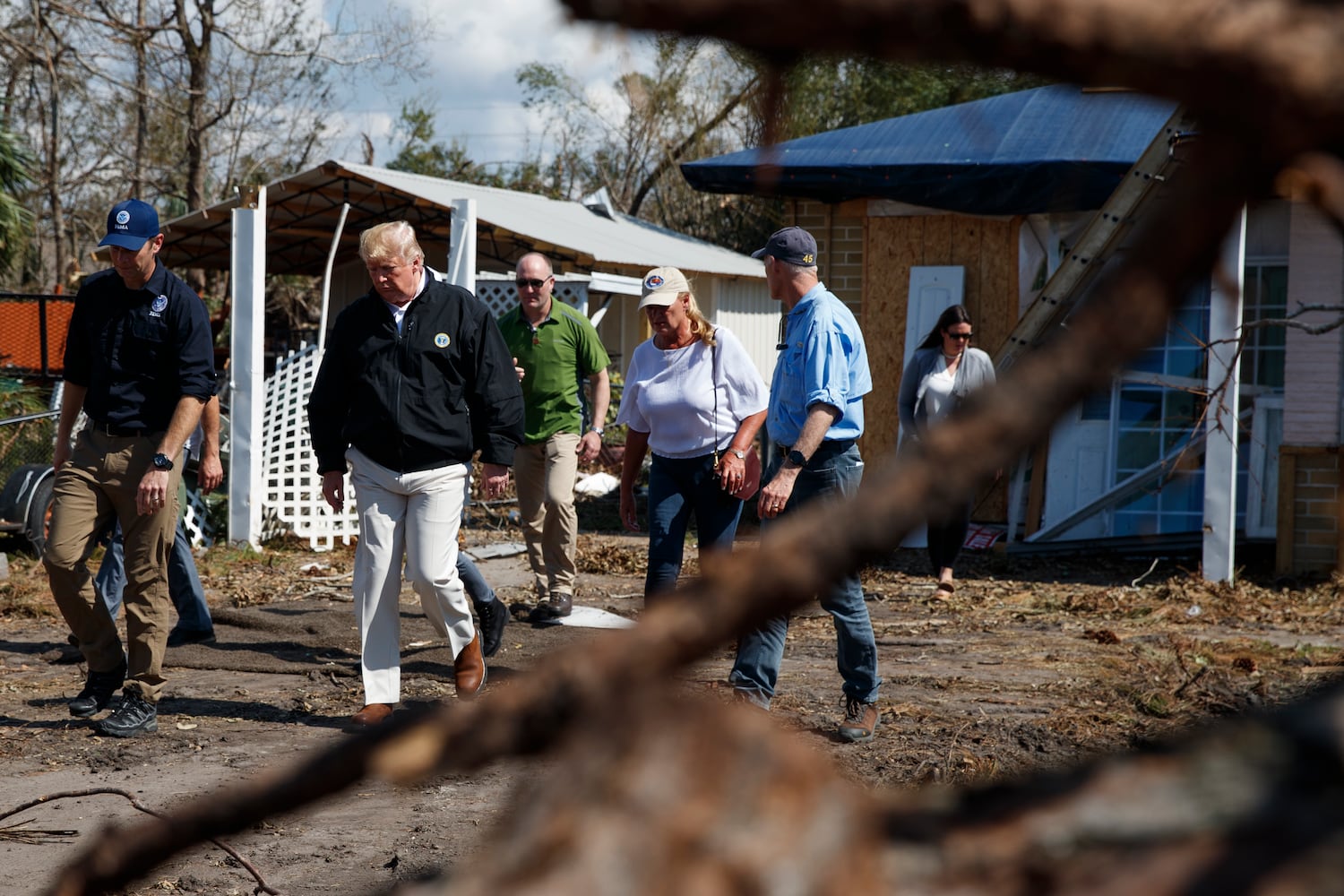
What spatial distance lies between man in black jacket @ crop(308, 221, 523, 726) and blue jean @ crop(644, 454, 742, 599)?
0.86 meters

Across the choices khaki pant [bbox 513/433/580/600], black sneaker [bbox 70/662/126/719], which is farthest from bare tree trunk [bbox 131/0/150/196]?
black sneaker [bbox 70/662/126/719]

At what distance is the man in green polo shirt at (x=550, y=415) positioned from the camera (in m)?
8.15

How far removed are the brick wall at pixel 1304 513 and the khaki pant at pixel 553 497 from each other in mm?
5396

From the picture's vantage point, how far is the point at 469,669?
6.04 metres

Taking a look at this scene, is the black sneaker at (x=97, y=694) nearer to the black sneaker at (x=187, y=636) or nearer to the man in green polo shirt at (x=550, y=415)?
the black sneaker at (x=187, y=636)

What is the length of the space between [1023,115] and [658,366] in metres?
6.60

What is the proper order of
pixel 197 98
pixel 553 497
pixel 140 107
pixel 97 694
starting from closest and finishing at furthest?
1. pixel 97 694
2. pixel 553 497
3. pixel 197 98
4. pixel 140 107

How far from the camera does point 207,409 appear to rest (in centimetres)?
644

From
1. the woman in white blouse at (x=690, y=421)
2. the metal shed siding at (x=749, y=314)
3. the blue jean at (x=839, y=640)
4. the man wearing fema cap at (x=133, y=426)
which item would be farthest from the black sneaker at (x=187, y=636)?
the metal shed siding at (x=749, y=314)

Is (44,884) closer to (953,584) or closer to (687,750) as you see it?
(687,750)

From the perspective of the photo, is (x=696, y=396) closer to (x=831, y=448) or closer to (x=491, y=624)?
(x=831, y=448)

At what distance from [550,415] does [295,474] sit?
382cm

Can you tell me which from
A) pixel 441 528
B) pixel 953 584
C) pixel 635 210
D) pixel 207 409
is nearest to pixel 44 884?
pixel 441 528

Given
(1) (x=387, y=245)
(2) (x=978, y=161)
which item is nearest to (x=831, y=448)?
(1) (x=387, y=245)
